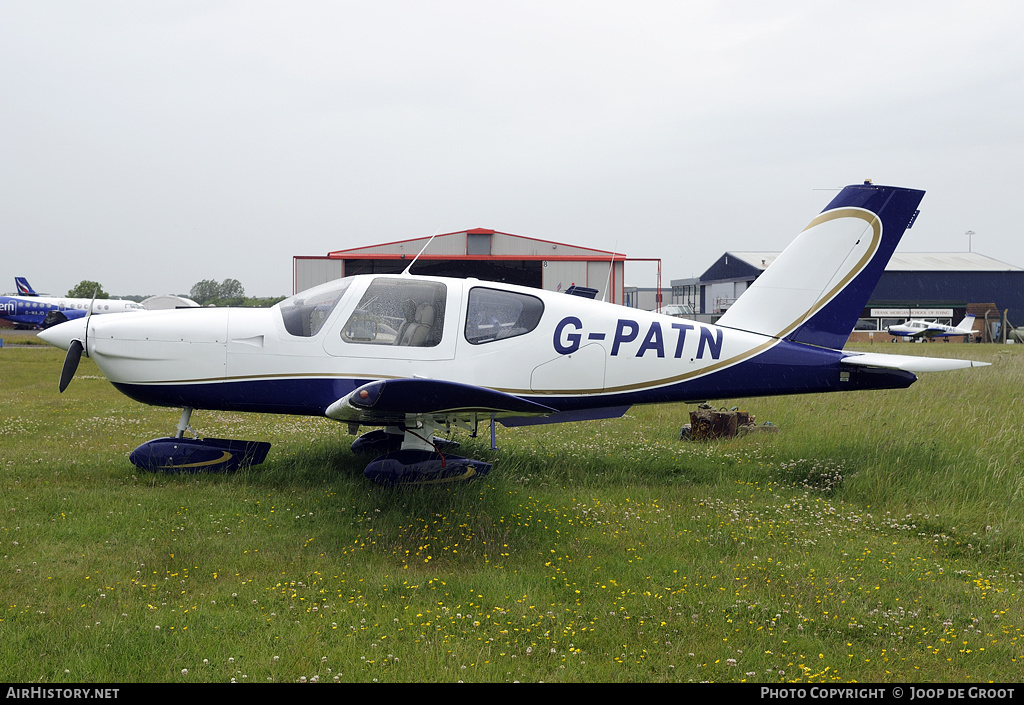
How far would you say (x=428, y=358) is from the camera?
18.8 ft

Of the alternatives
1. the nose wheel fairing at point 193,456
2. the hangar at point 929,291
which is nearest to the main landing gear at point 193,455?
the nose wheel fairing at point 193,456

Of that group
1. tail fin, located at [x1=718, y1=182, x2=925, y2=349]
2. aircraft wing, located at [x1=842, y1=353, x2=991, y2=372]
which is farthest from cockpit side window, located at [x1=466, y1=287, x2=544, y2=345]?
aircraft wing, located at [x1=842, y1=353, x2=991, y2=372]

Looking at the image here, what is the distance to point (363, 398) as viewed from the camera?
4.38 m

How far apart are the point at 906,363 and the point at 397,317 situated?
4.63 meters

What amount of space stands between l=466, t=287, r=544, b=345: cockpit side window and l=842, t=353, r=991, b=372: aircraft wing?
3045 mm

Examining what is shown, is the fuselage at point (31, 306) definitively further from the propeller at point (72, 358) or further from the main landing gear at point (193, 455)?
the main landing gear at point (193, 455)

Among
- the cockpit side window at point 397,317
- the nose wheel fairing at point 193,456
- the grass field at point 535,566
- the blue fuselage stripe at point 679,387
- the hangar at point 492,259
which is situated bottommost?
the grass field at point 535,566

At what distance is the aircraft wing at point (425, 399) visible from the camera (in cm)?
433

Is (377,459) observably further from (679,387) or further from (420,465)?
(679,387)

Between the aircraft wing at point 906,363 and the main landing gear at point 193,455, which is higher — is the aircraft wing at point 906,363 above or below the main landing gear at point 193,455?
above

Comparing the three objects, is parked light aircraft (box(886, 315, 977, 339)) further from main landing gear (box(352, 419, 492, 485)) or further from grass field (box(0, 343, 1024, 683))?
main landing gear (box(352, 419, 492, 485))

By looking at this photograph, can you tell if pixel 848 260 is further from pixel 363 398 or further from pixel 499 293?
pixel 363 398

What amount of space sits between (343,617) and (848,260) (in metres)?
5.73
